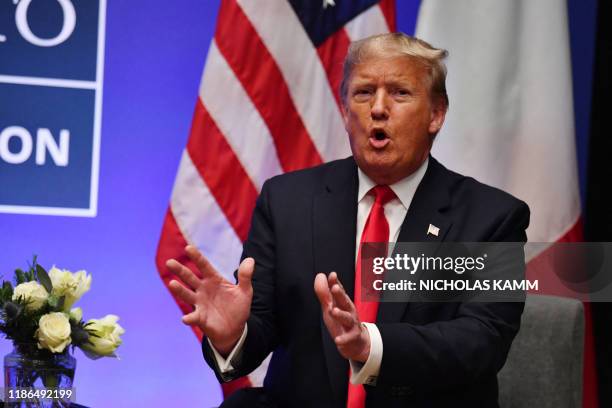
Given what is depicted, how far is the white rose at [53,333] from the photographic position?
1862mm

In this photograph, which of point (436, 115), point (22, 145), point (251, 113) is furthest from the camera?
point (22, 145)

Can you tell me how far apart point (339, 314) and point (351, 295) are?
1.48 ft

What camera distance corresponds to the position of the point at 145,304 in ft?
11.5

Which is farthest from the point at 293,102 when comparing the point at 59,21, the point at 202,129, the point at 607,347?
the point at 607,347

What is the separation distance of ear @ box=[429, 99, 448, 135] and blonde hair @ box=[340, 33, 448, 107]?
0.03m

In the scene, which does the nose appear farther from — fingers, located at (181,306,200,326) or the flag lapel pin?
fingers, located at (181,306,200,326)

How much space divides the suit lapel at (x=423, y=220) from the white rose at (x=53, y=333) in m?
0.75

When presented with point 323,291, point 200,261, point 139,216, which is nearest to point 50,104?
point 139,216

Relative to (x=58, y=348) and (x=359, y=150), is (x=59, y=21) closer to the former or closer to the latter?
(x=359, y=150)

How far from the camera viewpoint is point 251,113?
3.22 metres

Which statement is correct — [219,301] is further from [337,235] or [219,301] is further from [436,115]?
[436,115]

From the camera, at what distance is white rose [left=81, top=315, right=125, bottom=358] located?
201 centimetres

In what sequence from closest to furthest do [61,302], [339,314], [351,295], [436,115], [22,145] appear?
[339,314] → [61,302] → [351,295] → [436,115] → [22,145]

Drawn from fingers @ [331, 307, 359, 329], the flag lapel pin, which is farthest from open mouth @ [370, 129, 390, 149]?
fingers @ [331, 307, 359, 329]
